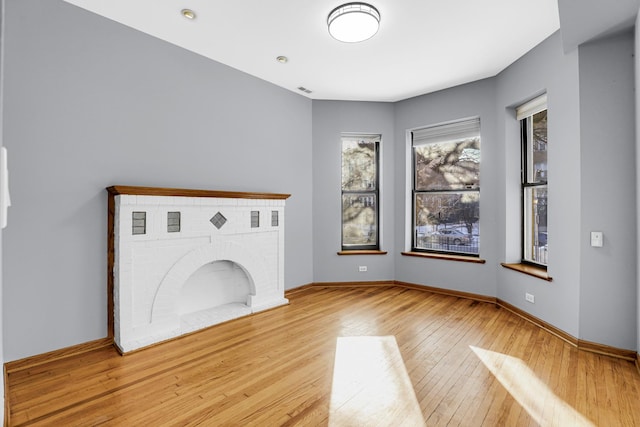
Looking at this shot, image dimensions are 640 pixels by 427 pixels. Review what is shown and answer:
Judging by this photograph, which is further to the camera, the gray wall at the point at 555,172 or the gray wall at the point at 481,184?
the gray wall at the point at 481,184

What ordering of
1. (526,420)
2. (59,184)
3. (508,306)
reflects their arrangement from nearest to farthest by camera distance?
(526,420), (59,184), (508,306)

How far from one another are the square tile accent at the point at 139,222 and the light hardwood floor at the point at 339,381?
1003 millimetres

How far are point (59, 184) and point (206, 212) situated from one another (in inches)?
45.4

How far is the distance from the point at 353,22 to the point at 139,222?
8.03 ft

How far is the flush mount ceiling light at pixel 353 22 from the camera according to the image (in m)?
2.52

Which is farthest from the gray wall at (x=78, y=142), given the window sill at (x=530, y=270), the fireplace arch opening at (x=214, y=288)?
the window sill at (x=530, y=270)

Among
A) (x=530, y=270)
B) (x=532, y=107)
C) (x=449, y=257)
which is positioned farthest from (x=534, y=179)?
(x=449, y=257)

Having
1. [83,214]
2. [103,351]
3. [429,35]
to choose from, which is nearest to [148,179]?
[83,214]

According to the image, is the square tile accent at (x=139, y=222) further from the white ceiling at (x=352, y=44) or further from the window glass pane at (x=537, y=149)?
the window glass pane at (x=537, y=149)

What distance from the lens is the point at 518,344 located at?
2783mm

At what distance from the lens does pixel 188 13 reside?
2660 millimetres

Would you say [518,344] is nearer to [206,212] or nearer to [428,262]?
[428,262]

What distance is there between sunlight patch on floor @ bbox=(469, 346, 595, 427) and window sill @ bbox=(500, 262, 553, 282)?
3.30 feet

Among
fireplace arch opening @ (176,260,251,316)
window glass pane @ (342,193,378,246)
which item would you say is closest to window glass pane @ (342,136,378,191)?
window glass pane @ (342,193,378,246)
